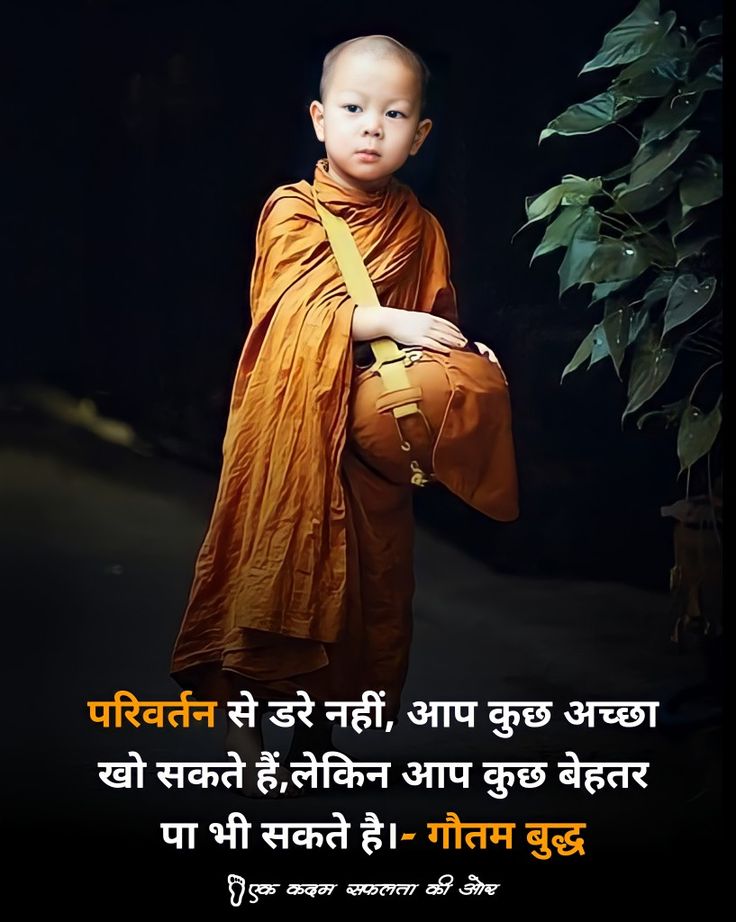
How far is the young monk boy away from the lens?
230 centimetres

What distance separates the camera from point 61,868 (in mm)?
2357

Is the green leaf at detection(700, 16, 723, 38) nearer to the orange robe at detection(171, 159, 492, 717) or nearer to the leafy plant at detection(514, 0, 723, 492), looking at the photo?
the leafy plant at detection(514, 0, 723, 492)

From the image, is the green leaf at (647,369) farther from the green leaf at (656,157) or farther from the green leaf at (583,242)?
the green leaf at (656,157)

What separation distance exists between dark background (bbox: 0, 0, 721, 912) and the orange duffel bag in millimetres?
40

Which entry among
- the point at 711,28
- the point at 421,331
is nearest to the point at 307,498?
the point at 421,331

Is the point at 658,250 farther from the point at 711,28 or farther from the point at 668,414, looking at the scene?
the point at 711,28

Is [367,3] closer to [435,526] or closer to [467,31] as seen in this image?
[467,31]

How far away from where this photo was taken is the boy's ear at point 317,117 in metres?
2.34

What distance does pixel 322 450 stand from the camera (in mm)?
2307

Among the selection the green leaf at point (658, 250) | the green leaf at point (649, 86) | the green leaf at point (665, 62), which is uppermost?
the green leaf at point (665, 62)

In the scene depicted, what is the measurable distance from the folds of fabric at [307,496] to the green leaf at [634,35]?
0.43m

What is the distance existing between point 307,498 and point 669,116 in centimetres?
95

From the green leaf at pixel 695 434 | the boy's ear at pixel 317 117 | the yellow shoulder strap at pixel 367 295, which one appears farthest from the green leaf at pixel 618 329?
the boy's ear at pixel 317 117

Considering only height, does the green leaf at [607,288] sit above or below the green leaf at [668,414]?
above
